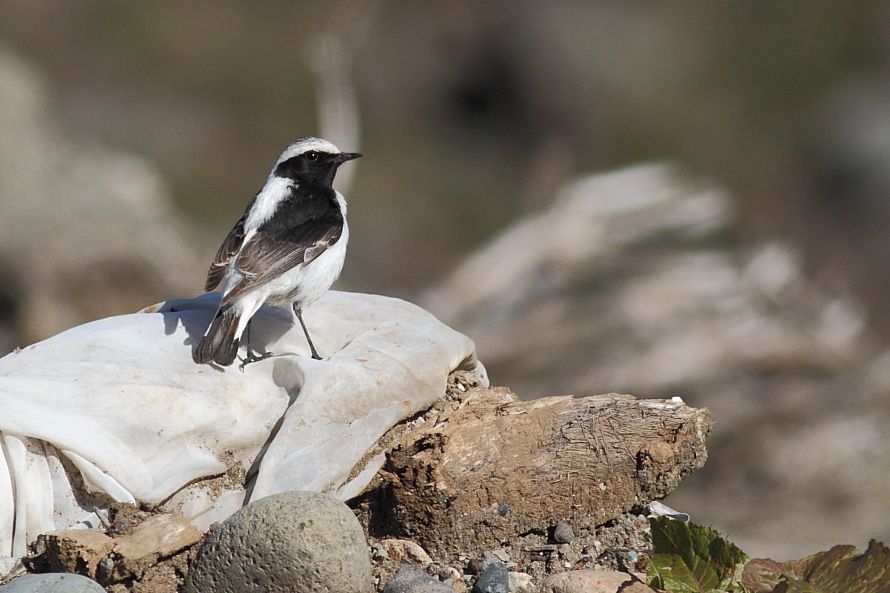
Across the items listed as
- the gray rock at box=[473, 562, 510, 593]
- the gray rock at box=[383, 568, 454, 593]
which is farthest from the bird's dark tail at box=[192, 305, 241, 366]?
the gray rock at box=[473, 562, 510, 593]

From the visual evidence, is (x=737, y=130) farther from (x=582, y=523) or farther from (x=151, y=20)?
(x=582, y=523)

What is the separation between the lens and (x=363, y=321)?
638cm

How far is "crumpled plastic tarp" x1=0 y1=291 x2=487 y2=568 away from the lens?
199 inches

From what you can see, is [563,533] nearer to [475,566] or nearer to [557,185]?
[475,566]

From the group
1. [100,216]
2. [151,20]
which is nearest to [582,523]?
[100,216]

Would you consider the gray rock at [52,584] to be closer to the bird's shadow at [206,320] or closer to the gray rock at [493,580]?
the gray rock at [493,580]

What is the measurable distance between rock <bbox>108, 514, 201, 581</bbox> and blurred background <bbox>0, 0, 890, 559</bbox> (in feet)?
26.2

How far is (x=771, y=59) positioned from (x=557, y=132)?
4384mm

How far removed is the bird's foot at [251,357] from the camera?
5815mm

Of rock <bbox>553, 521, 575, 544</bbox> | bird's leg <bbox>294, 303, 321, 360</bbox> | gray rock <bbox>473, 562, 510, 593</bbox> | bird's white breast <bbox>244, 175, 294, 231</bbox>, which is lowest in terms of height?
gray rock <bbox>473, 562, 510, 593</bbox>

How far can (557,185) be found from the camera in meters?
17.4

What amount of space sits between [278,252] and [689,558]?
2.75 m

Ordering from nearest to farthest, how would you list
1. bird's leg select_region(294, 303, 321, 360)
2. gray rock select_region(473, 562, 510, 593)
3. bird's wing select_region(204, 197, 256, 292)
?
gray rock select_region(473, 562, 510, 593) < bird's leg select_region(294, 303, 321, 360) < bird's wing select_region(204, 197, 256, 292)

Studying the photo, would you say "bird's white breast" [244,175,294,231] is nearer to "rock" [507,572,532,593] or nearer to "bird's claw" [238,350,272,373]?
"bird's claw" [238,350,272,373]
